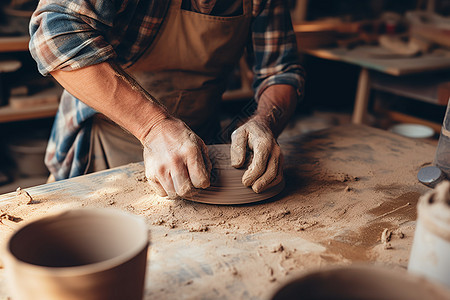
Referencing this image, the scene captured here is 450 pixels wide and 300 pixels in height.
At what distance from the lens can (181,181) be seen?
4.08ft

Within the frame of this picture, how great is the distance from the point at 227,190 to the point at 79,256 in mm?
526

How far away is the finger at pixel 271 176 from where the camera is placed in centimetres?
132

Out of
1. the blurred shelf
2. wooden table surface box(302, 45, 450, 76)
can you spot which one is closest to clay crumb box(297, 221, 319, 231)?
wooden table surface box(302, 45, 450, 76)

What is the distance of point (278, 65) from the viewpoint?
188 centimetres

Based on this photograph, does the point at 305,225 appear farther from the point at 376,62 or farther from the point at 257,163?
the point at 376,62

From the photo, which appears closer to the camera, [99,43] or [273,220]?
[273,220]

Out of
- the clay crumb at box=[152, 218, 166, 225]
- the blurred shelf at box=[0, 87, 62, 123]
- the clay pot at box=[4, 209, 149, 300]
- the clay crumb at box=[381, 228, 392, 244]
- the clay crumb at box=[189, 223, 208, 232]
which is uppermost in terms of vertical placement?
the clay pot at box=[4, 209, 149, 300]

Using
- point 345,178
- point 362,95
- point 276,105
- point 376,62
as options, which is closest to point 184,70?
point 276,105

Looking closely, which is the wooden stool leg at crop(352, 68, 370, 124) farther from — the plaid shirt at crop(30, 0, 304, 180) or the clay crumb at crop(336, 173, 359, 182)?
the clay crumb at crop(336, 173, 359, 182)

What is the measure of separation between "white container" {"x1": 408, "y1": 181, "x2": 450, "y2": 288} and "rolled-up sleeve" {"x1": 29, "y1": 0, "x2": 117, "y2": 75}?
101 cm

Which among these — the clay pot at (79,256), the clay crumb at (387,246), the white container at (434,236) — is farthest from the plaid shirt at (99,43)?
the white container at (434,236)

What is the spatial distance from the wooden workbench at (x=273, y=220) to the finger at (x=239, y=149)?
0.45ft

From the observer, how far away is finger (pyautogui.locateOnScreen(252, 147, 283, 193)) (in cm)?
132

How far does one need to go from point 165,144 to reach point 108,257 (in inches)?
19.3
